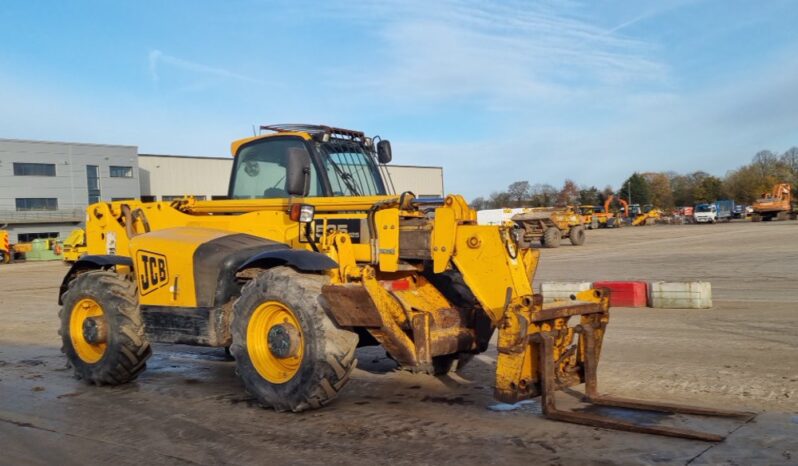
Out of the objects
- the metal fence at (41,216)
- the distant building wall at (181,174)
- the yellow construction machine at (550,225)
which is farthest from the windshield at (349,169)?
the metal fence at (41,216)

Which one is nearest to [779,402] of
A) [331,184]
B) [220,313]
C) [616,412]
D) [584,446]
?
[616,412]

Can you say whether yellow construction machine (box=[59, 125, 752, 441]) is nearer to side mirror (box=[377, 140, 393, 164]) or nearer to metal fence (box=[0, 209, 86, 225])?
side mirror (box=[377, 140, 393, 164])

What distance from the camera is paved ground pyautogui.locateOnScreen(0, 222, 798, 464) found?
4.87 m

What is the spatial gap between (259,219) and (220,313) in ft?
3.43

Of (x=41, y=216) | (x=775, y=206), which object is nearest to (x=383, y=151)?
(x=41, y=216)

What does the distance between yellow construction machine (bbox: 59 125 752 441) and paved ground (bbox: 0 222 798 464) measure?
285 mm

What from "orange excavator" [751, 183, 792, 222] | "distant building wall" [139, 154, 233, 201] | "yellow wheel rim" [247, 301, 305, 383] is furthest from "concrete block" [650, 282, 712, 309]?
"orange excavator" [751, 183, 792, 222]

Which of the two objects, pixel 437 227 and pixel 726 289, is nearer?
pixel 437 227

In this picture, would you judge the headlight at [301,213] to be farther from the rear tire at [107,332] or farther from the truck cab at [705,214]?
the truck cab at [705,214]

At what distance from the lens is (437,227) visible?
238 inches

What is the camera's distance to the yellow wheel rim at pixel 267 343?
609cm

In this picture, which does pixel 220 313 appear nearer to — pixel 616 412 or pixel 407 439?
pixel 407 439

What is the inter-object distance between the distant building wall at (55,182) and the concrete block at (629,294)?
52219mm

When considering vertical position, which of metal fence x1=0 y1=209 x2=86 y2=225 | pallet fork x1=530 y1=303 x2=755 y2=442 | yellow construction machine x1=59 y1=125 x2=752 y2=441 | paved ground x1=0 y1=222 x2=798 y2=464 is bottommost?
paved ground x1=0 y1=222 x2=798 y2=464
